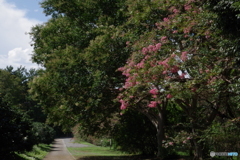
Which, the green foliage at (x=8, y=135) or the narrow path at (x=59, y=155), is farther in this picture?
the narrow path at (x=59, y=155)

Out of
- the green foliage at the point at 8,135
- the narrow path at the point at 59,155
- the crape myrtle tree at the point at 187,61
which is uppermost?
the crape myrtle tree at the point at 187,61

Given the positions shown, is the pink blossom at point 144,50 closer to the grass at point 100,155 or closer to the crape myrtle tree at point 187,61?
the crape myrtle tree at point 187,61

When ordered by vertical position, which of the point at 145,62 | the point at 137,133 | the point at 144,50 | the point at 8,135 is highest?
the point at 144,50

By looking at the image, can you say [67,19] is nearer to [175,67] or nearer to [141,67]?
[141,67]

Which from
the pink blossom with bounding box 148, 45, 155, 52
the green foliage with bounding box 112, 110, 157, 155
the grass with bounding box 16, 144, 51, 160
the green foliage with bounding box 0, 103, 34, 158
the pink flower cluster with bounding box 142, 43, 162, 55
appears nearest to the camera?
the pink flower cluster with bounding box 142, 43, 162, 55

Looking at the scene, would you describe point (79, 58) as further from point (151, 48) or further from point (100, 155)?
point (100, 155)

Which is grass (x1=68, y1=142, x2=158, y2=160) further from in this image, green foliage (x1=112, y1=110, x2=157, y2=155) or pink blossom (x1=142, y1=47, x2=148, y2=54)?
pink blossom (x1=142, y1=47, x2=148, y2=54)

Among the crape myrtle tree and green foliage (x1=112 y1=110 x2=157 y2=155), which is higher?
the crape myrtle tree

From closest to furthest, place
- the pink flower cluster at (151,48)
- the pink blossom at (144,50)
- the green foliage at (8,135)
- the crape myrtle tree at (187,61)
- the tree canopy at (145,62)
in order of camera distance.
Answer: the crape myrtle tree at (187,61) → the tree canopy at (145,62) → the pink flower cluster at (151,48) → the pink blossom at (144,50) → the green foliage at (8,135)

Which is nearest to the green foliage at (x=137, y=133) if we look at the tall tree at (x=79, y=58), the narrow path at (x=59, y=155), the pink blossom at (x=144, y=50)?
the tall tree at (x=79, y=58)

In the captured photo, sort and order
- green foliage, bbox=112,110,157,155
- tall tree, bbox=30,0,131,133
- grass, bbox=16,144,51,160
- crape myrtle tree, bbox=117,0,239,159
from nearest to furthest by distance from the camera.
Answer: crape myrtle tree, bbox=117,0,239,159 → tall tree, bbox=30,0,131,133 → grass, bbox=16,144,51,160 → green foliage, bbox=112,110,157,155

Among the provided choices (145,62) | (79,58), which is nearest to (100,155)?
(79,58)

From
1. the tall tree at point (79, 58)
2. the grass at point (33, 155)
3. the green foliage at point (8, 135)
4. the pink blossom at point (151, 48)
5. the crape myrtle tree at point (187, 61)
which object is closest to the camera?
the crape myrtle tree at point (187, 61)

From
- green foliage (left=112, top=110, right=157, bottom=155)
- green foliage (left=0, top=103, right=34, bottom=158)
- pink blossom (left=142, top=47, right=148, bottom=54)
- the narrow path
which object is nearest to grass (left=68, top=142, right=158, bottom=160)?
the narrow path
